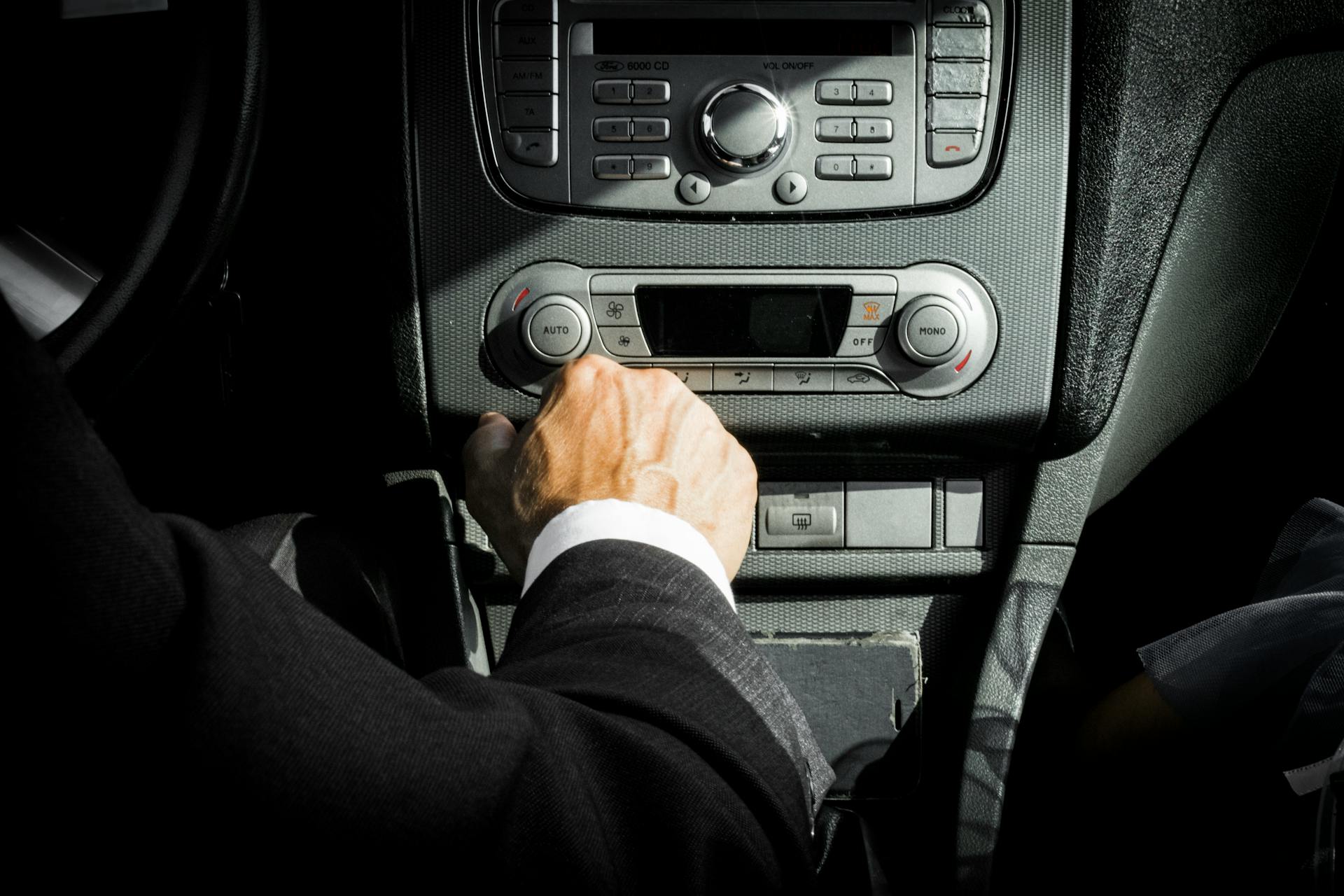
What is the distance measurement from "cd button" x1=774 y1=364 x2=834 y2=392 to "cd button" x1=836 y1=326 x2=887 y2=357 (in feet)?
0.06

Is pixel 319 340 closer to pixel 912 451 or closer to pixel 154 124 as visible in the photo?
pixel 154 124

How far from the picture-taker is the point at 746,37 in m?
0.74

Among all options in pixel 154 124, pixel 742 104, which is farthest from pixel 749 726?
pixel 154 124

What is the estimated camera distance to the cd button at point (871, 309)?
76 centimetres

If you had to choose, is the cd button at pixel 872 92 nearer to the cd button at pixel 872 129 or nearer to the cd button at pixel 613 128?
the cd button at pixel 872 129

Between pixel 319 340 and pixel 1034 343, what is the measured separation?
558 millimetres

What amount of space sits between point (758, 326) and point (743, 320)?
0.04ft

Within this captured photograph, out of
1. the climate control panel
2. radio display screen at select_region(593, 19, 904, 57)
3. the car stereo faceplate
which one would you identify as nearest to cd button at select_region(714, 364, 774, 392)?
the climate control panel

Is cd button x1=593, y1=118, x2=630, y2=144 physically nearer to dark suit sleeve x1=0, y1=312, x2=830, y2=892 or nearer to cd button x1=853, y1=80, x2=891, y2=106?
cd button x1=853, y1=80, x2=891, y2=106

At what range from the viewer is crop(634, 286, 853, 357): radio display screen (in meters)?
0.77

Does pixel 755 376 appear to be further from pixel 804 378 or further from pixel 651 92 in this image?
pixel 651 92

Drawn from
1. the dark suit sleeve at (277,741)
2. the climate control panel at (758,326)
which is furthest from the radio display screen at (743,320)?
the dark suit sleeve at (277,741)

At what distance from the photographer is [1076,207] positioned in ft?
2.46

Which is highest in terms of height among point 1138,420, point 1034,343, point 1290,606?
point 1034,343
